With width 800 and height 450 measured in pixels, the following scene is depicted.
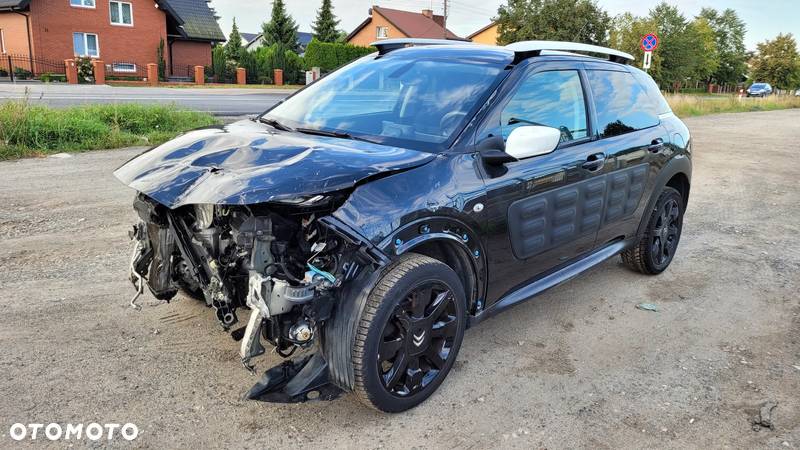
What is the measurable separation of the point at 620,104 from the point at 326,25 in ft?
200

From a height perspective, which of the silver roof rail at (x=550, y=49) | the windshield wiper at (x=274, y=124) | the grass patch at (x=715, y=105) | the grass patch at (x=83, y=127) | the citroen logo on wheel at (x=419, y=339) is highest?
the silver roof rail at (x=550, y=49)

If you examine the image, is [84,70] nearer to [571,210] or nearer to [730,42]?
[571,210]

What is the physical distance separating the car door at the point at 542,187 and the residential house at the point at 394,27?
5822cm

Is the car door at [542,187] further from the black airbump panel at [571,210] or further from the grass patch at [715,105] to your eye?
the grass patch at [715,105]

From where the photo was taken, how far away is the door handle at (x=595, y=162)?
4043mm

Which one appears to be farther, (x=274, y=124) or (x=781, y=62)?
(x=781, y=62)

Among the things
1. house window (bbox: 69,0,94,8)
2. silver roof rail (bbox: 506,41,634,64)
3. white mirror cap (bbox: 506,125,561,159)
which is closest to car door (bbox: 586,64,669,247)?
silver roof rail (bbox: 506,41,634,64)

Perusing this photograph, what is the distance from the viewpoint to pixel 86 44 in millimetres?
36000

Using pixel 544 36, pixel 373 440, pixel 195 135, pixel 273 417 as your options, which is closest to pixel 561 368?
pixel 373 440

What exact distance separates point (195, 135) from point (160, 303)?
4.54 ft

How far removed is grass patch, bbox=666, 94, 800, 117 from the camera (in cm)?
2427

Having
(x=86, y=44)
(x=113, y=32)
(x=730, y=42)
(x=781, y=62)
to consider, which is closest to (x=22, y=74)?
(x=86, y=44)

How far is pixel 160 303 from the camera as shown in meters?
4.31

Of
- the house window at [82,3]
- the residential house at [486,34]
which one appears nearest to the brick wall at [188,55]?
the house window at [82,3]
